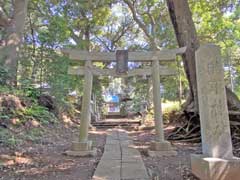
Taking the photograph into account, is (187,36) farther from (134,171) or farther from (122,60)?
(134,171)

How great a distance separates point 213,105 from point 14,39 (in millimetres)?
7242

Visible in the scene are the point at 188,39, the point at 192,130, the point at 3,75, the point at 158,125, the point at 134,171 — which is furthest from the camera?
the point at 3,75

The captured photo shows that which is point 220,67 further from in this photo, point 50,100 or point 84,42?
point 84,42

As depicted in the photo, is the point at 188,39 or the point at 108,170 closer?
the point at 108,170

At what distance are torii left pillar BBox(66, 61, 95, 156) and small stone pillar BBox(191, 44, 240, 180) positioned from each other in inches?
117

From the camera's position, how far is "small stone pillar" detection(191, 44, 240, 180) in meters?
3.30

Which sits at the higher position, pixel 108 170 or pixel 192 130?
pixel 192 130

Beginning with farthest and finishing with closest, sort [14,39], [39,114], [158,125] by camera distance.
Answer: [14,39], [39,114], [158,125]

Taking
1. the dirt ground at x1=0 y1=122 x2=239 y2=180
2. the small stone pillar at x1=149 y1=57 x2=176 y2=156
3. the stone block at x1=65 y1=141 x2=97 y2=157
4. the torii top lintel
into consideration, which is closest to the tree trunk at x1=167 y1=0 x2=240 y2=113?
the torii top lintel

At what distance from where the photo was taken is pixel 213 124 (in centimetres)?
357

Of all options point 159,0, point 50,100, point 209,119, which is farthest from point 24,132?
point 159,0

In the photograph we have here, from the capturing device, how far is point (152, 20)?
47.5 ft

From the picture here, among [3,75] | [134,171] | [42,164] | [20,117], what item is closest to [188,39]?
[134,171]

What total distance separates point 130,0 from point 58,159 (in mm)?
10325
